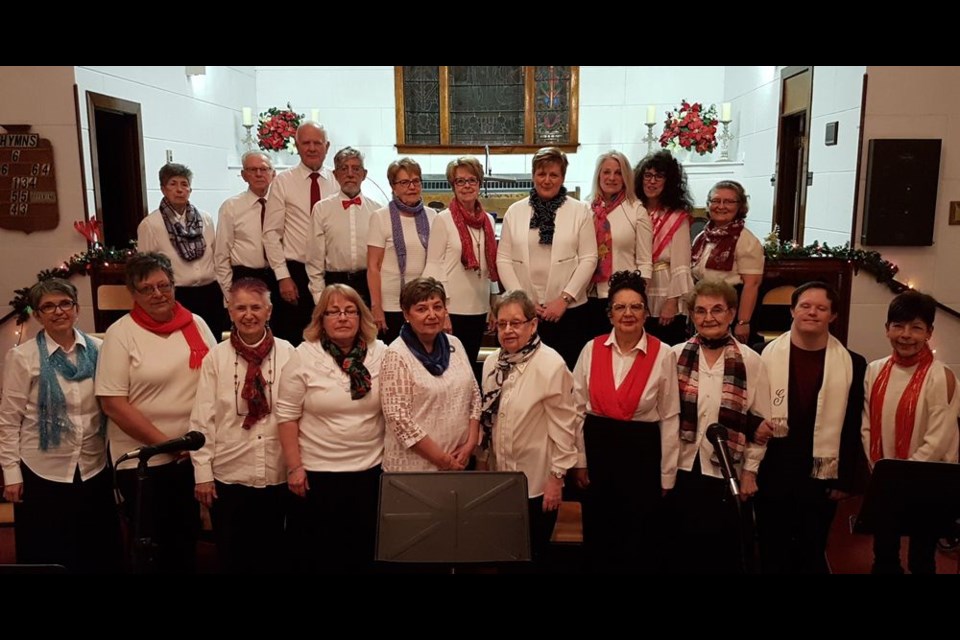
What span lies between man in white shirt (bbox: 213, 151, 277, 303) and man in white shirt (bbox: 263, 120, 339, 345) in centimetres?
12

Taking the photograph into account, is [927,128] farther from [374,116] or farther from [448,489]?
[374,116]

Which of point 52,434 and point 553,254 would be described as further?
point 553,254

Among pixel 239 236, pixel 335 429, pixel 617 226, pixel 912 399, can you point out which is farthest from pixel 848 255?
pixel 239 236

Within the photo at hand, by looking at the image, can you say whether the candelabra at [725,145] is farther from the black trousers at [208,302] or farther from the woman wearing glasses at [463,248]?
the black trousers at [208,302]

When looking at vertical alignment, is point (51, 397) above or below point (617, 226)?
below

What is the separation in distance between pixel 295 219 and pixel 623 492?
7.91 ft

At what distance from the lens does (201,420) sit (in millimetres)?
2822

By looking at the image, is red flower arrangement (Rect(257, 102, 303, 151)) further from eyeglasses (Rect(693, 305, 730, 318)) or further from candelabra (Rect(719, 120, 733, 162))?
eyeglasses (Rect(693, 305, 730, 318))

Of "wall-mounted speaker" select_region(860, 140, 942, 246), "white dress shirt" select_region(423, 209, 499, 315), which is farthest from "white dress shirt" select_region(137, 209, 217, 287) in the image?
"wall-mounted speaker" select_region(860, 140, 942, 246)

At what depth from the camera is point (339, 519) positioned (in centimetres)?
285

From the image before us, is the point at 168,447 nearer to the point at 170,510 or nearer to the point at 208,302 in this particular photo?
the point at 170,510

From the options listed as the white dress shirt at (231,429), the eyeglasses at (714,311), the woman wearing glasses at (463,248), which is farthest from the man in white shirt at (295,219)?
the eyeglasses at (714,311)
